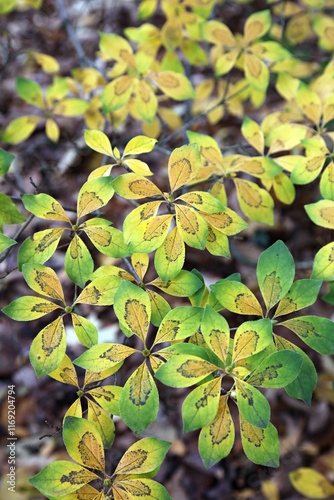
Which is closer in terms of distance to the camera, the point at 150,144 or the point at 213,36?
the point at 150,144

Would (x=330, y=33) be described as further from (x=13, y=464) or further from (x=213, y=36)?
(x=13, y=464)

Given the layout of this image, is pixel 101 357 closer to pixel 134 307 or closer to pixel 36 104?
pixel 134 307

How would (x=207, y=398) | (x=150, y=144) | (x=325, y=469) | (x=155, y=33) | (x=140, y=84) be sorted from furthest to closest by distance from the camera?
1. (x=325, y=469)
2. (x=155, y=33)
3. (x=140, y=84)
4. (x=150, y=144)
5. (x=207, y=398)

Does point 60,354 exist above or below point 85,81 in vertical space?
below

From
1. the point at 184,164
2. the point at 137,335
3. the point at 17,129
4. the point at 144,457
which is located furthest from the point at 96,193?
the point at 17,129

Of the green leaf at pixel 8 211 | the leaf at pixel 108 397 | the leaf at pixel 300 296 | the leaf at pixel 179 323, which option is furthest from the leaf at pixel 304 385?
the green leaf at pixel 8 211

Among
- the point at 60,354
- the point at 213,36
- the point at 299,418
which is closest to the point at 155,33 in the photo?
the point at 213,36

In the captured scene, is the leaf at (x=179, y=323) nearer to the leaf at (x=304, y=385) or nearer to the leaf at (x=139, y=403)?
the leaf at (x=139, y=403)
